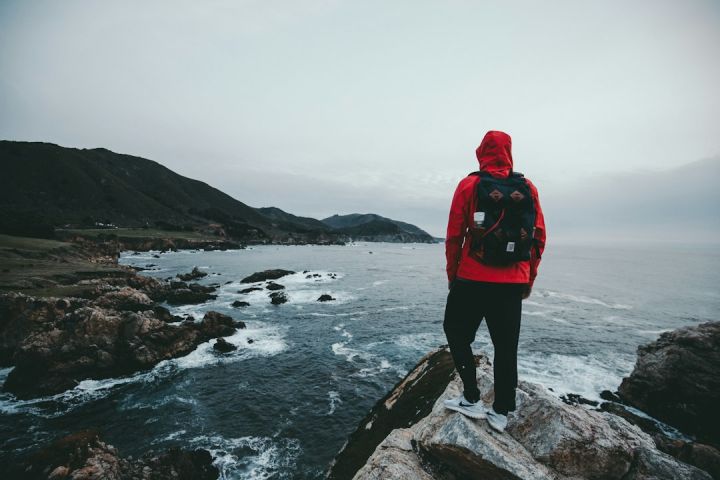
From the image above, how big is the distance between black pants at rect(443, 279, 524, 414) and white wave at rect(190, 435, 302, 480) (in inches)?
446

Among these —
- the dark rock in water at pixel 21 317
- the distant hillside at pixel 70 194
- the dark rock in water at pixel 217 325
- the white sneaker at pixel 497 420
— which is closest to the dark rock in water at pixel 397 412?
the white sneaker at pixel 497 420

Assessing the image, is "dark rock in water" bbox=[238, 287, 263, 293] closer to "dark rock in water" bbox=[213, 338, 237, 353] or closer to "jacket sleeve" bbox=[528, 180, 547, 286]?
"dark rock in water" bbox=[213, 338, 237, 353]

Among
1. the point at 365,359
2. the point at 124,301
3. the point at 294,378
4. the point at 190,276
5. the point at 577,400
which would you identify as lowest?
the point at 294,378

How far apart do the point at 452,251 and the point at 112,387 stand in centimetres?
2168

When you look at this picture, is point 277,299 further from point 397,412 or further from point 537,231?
point 537,231

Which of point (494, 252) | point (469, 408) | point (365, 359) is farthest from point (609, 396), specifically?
point (494, 252)

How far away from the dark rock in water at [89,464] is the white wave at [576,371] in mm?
19655

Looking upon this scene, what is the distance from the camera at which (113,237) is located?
90.2m

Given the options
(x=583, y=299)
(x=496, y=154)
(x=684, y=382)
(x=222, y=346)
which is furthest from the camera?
(x=583, y=299)

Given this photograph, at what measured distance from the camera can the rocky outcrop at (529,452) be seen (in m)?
4.76

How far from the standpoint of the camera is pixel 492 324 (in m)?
4.50

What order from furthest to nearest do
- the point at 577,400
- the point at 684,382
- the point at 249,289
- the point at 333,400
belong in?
the point at 249,289 → the point at 577,400 → the point at 333,400 → the point at 684,382

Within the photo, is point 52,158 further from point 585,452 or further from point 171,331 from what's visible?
point 585,452

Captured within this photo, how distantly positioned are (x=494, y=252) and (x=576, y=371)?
25.1 m
